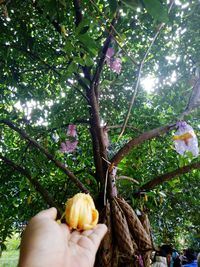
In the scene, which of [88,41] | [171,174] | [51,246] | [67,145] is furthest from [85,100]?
[51,246]

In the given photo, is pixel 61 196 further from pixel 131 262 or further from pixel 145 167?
pixel 131 262

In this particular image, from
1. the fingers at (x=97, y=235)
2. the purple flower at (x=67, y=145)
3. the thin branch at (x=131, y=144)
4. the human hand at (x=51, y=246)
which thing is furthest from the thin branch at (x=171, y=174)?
the human hand at (x=51, y=246)

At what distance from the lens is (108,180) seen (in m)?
2.73

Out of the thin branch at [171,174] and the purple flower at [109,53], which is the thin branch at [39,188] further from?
the purple flower at [109,53]

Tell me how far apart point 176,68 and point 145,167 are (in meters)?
1.38

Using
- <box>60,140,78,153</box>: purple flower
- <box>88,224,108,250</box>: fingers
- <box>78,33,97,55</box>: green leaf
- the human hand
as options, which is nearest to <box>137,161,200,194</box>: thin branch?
<box>60,140,78,153</box>: purple flower

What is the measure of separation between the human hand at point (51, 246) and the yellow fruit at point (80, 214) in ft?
0.30

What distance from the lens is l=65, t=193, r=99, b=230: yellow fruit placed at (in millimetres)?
1510

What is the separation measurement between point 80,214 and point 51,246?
43cm

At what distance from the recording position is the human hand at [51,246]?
1057 millimetres

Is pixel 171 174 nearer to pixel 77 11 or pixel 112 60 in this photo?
pixel 112 60

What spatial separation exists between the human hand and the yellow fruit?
0.30 ft

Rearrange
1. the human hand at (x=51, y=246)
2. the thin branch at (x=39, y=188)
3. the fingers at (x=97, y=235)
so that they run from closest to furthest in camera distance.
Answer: the human hand at (x=51, y=246)
the fingers at (x=97, y=235)
the thin branch at (x=39, y=188)

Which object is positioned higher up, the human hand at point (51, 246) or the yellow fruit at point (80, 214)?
the yellow fruit at point (80, 214)
